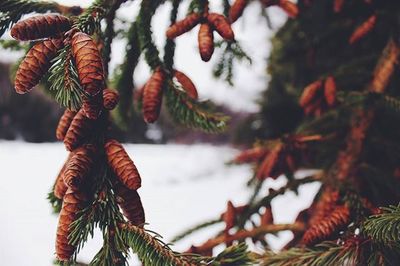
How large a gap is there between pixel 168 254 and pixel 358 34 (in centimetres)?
118

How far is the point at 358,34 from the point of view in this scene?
1.55 meters

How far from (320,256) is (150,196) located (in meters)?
4.07

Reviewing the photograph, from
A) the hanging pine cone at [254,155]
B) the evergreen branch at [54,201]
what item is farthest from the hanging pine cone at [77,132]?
the hanging pine cone at [254,155]

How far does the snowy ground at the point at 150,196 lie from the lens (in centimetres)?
367

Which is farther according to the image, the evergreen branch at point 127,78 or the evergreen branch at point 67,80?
the evergreen branch at point 127,78

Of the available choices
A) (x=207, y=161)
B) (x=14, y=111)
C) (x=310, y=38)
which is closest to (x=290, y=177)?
(x=310, y=38)

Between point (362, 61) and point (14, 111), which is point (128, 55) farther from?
point (14, 111)

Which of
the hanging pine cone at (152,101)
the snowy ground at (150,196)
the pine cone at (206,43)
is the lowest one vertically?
the snowy ground at (150,196)

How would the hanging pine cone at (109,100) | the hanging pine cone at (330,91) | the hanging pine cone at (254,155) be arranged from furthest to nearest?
the hanging pine cone at (254,155) < the hanging pine cone at (330,91) < the hanging pine cone at (109,100)

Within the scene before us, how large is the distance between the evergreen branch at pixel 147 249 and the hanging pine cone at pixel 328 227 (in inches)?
16.2

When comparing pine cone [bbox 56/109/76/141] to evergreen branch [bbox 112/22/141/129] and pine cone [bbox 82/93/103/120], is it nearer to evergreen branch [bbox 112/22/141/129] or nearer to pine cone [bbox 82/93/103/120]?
pine cone [bbox 82/93/103/120]

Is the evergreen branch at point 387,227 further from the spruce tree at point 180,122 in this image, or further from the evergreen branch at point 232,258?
the evergreen branch at point 232,258

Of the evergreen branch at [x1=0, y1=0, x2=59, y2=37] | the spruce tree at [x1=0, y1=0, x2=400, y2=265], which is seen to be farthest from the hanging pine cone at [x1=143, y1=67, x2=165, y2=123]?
the evergreen branch at [x1=0, y1=0, x2=59, y2=37]

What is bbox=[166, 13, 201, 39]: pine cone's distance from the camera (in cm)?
103
